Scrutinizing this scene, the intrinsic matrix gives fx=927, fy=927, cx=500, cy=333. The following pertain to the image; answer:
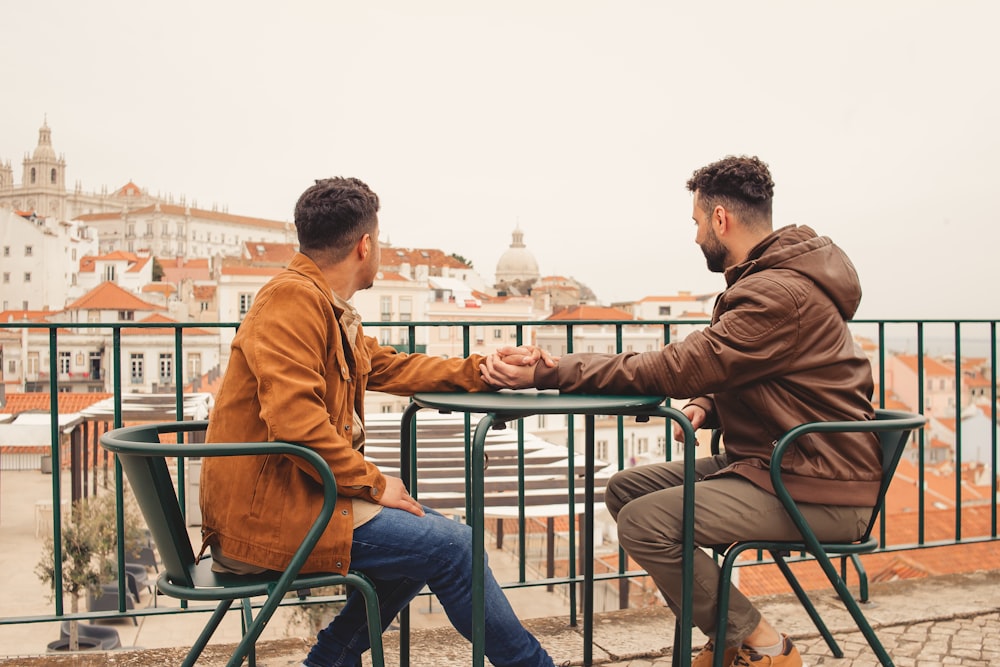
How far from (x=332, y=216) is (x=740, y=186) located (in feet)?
3.53

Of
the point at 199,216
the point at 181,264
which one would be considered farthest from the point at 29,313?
the point at 199,216

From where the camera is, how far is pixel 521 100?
354 feet

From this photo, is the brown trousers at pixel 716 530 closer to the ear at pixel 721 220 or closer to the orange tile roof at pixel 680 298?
the ear at pixel 721 220

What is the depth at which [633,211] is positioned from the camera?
111062mm

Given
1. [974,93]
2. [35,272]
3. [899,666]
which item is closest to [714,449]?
[899,666]

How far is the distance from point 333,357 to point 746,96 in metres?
109

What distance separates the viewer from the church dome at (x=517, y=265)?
11425 centimetres

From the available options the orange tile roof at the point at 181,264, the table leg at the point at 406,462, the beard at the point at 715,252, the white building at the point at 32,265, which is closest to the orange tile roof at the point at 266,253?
the orange tile roof at the point at 181,264

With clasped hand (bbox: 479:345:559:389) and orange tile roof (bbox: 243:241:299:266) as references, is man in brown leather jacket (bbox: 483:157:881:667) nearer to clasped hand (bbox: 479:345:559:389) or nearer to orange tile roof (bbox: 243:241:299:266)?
clasped hand (bbox: 479:345:559:389)

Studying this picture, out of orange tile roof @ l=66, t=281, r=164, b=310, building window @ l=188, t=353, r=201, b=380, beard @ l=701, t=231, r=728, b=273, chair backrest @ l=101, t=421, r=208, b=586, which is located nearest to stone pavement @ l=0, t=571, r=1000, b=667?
chair backrest @ l=101, t=421, r=208, b=586

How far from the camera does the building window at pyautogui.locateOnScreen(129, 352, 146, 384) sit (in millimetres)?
71250

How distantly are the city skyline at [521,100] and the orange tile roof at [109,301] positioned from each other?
23.7 metres

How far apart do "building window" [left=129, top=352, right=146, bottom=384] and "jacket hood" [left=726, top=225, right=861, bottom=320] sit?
7415 cm

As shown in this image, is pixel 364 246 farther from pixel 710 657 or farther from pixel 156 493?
pixel 710 657
